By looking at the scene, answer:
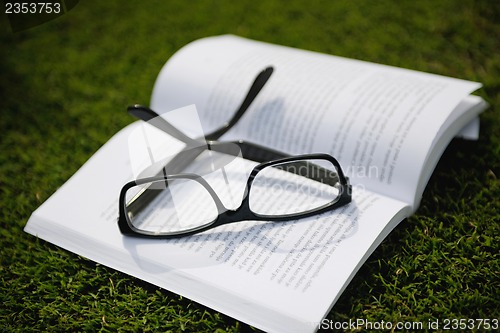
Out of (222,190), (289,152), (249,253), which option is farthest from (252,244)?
(289,152)

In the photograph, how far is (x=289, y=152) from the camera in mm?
1308

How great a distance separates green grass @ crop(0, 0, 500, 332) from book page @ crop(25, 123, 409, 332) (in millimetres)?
38

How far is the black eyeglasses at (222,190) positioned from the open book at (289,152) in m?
0.03

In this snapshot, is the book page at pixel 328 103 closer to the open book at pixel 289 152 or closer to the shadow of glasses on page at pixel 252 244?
the open book at pixel 289 152

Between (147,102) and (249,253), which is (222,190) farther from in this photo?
(147,102)

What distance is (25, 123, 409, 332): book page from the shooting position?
3.08 feet

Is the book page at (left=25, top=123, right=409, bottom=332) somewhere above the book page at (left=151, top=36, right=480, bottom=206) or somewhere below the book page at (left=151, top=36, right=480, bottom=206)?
below

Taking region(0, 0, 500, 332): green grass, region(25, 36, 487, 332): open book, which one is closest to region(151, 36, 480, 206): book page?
region(25, 36, 487, 332): open book

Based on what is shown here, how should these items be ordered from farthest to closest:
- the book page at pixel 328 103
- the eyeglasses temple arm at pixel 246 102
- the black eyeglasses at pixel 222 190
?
the eyeglasses temple arm at pixel 246 102 < the book page at pixel 328 103 < the black eyeglasses at pixel 222 190

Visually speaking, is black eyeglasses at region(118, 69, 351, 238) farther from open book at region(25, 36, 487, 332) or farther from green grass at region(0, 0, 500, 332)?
green grass at region(0, 0, 500, 332)

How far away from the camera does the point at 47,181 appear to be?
1.38m

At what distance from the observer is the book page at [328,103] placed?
1188mm

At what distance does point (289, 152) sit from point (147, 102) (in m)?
0.59

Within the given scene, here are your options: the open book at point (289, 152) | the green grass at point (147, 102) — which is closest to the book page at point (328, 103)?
the open book at point (289, 152)
